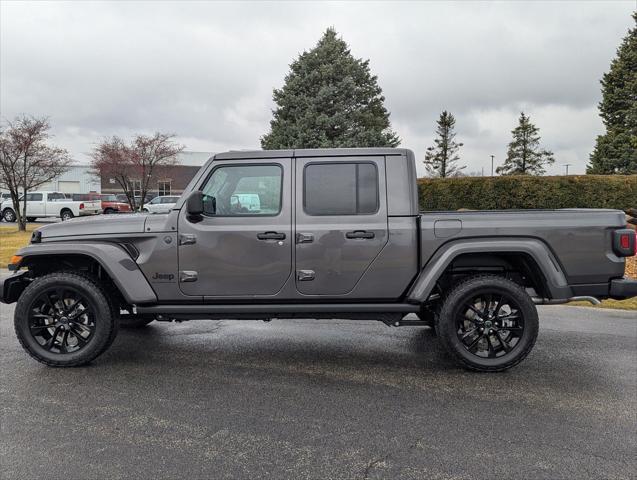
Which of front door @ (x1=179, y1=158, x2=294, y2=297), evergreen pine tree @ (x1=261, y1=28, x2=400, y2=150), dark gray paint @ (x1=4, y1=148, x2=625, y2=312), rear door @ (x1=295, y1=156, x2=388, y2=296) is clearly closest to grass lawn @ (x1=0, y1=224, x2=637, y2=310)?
dark gray paint @ (x1=4, y1=148, x2=625, y2=312)

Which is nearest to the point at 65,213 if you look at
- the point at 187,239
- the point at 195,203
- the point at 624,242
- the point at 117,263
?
the point at 117,263

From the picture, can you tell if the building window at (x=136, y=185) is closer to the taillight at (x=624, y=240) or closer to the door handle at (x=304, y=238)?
the door handle at (x=304, y=238)

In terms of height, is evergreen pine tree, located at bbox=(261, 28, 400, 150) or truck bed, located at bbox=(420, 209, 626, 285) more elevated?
evergreen pine tree, located at bbox=(261, 28, 400, 150)

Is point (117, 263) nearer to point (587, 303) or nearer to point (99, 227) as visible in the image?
point (99, 227)

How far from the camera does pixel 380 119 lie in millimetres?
29906

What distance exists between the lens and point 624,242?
12.9ft

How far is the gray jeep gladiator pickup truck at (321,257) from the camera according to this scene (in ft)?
13.0

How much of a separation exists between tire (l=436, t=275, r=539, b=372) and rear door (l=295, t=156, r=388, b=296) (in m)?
0.84

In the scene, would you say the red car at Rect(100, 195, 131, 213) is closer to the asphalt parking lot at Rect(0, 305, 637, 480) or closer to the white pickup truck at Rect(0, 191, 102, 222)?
the white pickup truck at Rect(0, 191, 102, 222)

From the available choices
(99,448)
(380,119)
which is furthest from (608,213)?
(380,119)

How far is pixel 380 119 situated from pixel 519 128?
72.6ft

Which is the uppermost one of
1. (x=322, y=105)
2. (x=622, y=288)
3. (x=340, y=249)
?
(x=322, y=105)

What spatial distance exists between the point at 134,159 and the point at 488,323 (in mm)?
28927

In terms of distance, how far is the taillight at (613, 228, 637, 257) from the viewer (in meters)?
3.91
